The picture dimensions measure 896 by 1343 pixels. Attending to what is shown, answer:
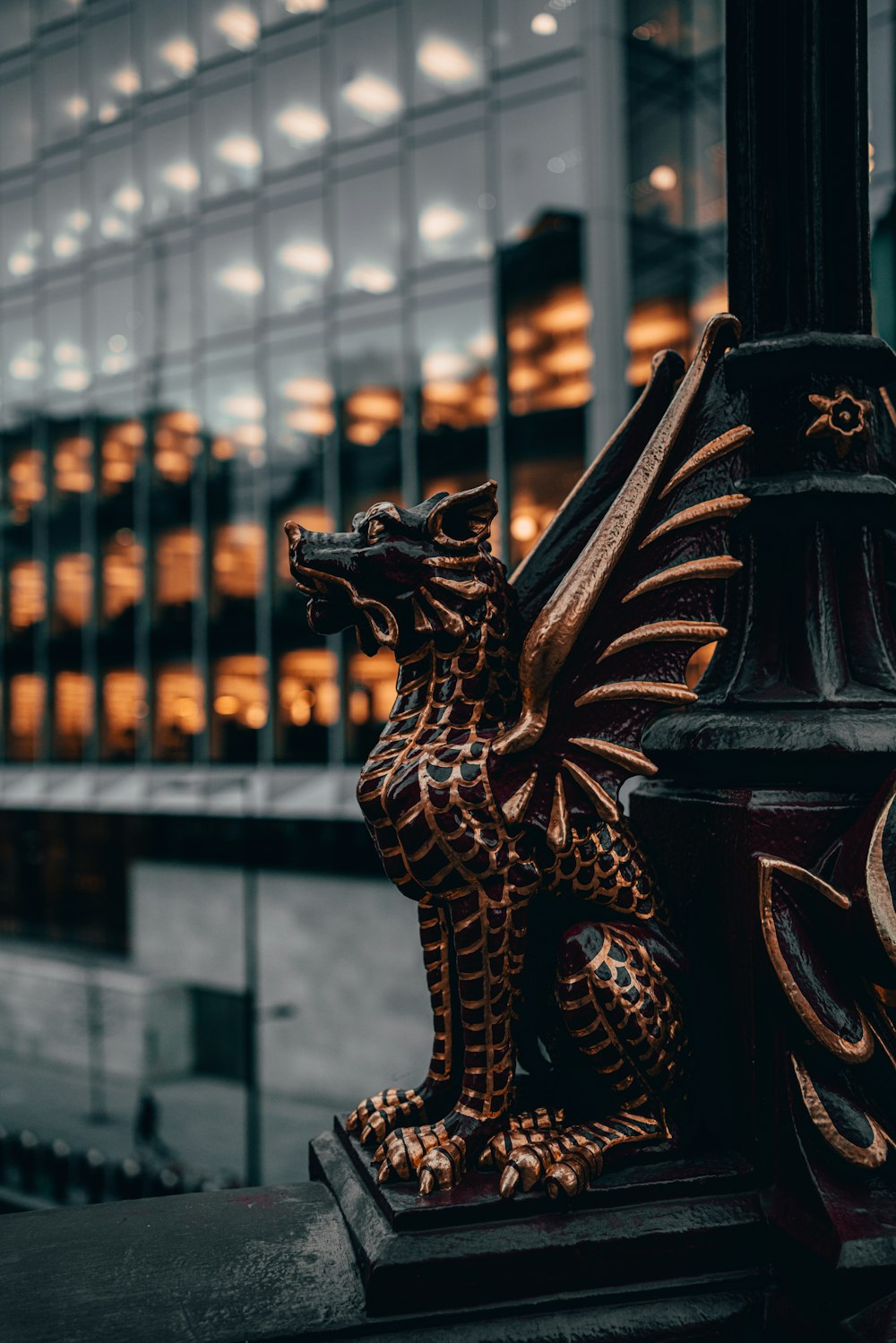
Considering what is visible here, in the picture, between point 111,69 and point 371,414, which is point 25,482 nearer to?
point 111,69

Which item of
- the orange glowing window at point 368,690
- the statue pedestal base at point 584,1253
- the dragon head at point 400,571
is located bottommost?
the statue pedestal base at point 584,1253

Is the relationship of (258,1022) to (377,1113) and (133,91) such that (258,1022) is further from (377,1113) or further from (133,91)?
(377,1113)

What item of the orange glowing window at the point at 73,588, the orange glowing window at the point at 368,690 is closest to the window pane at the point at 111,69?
the orange glowing window at the point at 73,588

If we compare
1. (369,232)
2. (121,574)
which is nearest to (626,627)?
(369,232)

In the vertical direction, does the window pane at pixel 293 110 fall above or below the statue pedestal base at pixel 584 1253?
above

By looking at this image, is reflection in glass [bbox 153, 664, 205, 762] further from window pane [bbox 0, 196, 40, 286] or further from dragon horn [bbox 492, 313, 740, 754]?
dragon horn [bbox 492, 313, 740, 754]

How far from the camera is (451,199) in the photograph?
17.0 m

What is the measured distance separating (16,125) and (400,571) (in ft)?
83.7

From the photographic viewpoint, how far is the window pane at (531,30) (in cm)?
1590

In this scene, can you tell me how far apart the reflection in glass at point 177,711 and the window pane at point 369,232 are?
7.08m

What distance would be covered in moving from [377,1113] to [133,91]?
2318 cm

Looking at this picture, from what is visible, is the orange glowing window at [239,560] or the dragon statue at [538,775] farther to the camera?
the orange glowing window at [239,560]

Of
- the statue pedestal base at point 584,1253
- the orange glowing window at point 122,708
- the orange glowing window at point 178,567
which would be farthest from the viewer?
the orange glowing window at point 122,708

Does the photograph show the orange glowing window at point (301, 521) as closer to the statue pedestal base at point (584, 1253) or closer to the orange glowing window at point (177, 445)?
the orange glowing window at point (177, 445)
